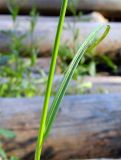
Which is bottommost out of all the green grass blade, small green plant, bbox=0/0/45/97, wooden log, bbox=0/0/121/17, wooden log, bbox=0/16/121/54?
the green grass blade

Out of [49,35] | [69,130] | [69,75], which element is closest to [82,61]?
[49,35]

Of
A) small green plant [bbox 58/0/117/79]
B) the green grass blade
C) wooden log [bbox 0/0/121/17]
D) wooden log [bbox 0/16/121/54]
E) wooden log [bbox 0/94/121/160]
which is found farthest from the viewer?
wooden log [bbox 0/0/121/17]

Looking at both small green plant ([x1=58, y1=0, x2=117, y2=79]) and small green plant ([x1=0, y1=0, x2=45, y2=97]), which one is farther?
small green plant ([x1=58, y1=0, x2=117, y2=79])

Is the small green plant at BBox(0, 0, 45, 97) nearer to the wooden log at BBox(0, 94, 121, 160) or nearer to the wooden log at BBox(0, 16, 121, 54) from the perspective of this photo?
the wooden log at BBox(0, 16, 121, 54)

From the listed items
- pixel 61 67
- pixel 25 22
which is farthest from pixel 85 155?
pixel 25 22

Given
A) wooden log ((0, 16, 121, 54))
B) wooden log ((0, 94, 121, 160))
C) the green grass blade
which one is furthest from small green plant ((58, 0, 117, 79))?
the green grass blade

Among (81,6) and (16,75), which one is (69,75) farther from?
(81,6)
